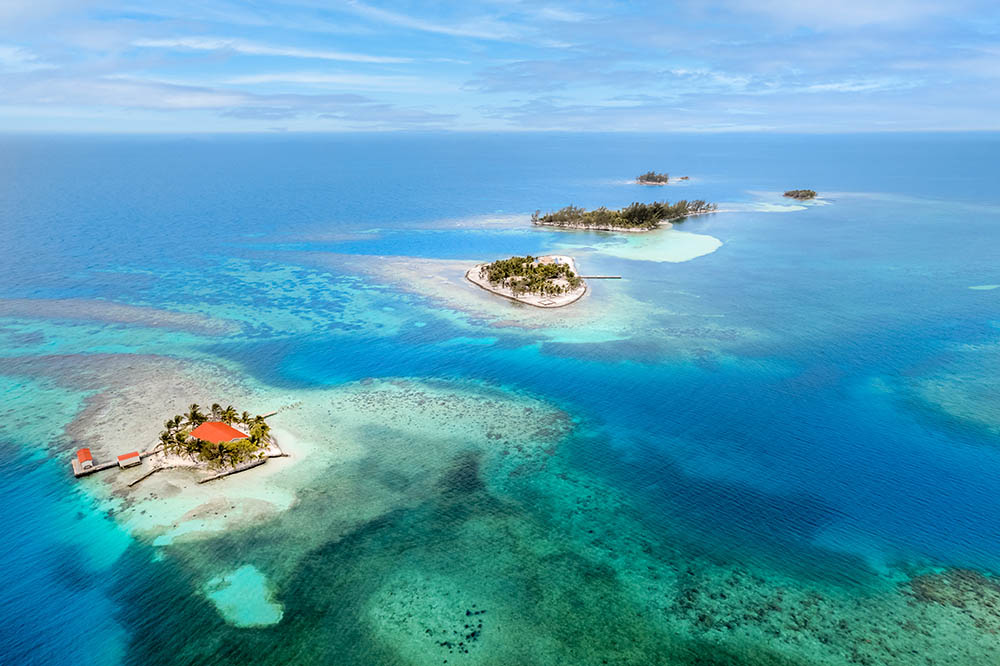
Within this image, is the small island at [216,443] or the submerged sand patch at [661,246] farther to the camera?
the submerged sand patch at [661,246]

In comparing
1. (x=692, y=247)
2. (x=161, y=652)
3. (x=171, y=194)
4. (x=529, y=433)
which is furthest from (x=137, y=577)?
(x=171, y=194)

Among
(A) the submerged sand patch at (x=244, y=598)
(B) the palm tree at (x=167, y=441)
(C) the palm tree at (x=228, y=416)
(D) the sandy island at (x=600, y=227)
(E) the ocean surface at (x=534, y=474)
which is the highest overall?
(D) the sandy island at (x=600, y=227)

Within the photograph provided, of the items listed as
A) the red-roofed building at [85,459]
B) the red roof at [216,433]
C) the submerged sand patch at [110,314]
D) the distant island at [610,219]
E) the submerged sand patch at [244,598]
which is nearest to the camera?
the submerged sand patch at [244,598]

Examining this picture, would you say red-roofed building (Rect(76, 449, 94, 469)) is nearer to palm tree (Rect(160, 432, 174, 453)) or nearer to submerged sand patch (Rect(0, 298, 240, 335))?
palm tree (Rect(160, 432, 174, 453))

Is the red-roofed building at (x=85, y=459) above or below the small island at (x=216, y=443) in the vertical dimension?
below

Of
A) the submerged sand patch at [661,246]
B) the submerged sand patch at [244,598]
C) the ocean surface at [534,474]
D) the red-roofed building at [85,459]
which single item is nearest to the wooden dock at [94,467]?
the red-roofed building at [85,459]

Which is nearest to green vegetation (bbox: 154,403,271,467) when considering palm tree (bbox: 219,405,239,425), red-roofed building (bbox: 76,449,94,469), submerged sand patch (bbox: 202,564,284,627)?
palm tree (bbox: 219,405,239,425)

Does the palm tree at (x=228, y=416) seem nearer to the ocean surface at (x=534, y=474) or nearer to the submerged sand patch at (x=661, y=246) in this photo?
the ocean surface at (x=534, y=474)
